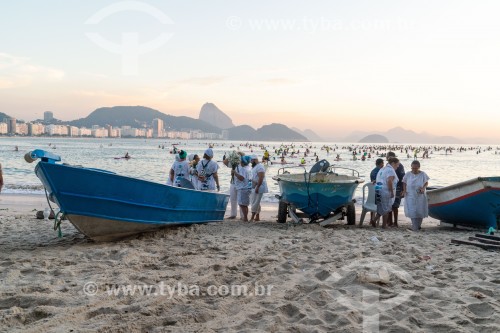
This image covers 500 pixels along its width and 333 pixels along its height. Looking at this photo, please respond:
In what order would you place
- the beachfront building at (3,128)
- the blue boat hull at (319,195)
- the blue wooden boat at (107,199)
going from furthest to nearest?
the beachfront building at (3,128) → the blue boat hull at (319,195) → the blue wooden boat at (107,199)

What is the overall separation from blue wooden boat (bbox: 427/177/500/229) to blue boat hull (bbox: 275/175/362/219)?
2.22m

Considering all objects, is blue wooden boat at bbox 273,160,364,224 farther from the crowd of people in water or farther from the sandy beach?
the sandy beach

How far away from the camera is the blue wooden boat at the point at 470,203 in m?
9.78

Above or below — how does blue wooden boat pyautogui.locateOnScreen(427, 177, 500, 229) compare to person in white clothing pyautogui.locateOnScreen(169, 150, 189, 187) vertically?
below

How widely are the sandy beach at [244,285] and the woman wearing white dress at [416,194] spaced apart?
2023mm

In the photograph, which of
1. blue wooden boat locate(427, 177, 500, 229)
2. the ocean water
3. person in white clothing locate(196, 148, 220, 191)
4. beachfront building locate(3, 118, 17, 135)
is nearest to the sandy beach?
person in white clothing locate(196, 148, 220, 191)

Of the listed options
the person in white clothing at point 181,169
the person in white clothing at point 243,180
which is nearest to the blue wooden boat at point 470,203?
the person in white clothing at point 243,180

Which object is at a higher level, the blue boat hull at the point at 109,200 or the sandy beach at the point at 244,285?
the blue boat hull at the point at 109,200

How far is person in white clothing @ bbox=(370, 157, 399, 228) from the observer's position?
9992mm

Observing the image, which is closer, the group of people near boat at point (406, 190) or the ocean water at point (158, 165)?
the group of people near boat at point (406, 190)

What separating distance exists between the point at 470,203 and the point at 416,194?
4.18 ft

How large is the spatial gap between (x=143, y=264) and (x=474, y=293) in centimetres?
391

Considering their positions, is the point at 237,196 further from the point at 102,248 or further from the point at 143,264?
the point at 143,264

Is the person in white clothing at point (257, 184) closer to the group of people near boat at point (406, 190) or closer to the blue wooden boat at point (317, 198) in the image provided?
the blue wooden boat at point (317, 198)
